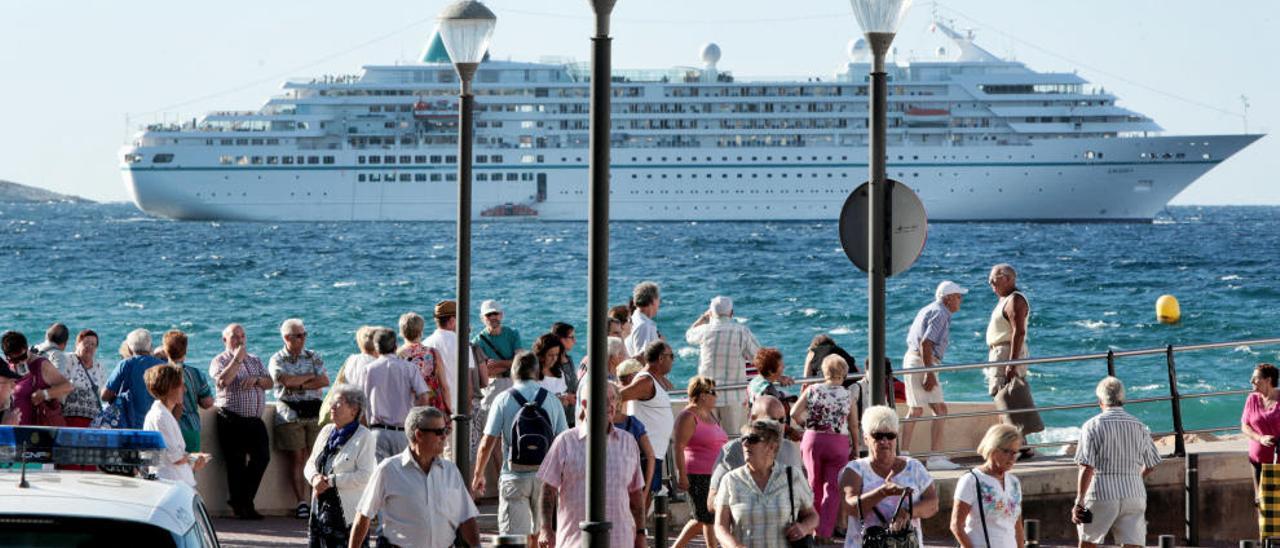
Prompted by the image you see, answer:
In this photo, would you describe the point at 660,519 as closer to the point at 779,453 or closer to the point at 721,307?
the point at 779,453

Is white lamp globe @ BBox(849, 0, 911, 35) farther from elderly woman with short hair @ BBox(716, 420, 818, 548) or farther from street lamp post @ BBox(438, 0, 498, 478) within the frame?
elderly woman with short hair @ BBox(716, 420, 818, 548)

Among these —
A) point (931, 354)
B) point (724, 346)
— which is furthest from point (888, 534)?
point (931, 354)

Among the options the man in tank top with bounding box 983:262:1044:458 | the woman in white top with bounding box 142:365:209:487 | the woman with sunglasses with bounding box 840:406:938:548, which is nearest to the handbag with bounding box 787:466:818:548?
the woman with sunglasses with bounding box 840:406:938:548

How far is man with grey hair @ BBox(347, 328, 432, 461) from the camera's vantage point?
9.48 meters

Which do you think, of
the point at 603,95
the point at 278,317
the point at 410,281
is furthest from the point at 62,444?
the point at 410,281

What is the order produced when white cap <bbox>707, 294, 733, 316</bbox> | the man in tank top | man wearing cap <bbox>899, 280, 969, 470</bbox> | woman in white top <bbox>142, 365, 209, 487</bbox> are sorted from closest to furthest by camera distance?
woman in white top <bbox>142, 365, 209, 487</bbox>, white cap <bbox>707, 294, 733, 316</bbox>, the man in tank top, man wearing cap <bbox>899, 280, 969, 470</bbox>

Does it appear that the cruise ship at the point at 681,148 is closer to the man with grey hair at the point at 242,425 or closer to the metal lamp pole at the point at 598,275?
the man with grey hair at the point at 242,425

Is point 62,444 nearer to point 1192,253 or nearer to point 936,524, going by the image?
point 936,524

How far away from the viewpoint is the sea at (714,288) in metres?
38.1

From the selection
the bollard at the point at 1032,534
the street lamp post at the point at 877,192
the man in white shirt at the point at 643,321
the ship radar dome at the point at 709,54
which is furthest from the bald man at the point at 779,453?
the ship radar dome at the point at 709,54

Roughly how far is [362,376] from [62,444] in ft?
14.5

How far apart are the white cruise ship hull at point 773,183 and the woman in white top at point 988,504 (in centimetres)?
9410

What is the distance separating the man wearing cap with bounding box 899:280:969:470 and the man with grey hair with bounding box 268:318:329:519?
329 cm

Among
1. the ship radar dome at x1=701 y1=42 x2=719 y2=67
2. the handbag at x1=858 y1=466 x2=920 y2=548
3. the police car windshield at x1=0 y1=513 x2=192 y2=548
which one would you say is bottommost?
the handbag at x1=858 y1=466 x2=920 y2=548
